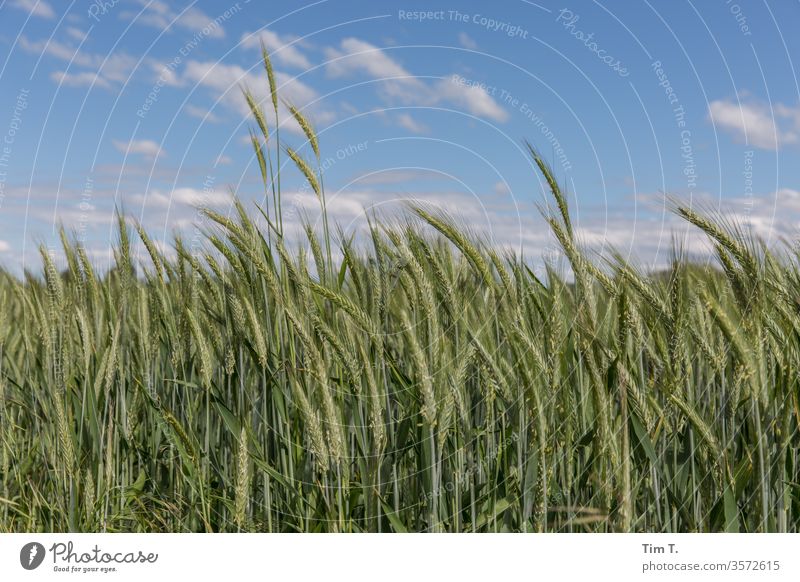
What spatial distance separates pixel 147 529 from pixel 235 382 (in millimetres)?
682

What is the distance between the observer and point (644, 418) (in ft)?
7.59

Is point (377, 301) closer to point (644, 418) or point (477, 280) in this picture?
point (477, 280)

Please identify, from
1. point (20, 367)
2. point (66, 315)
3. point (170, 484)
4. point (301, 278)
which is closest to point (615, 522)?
point (301, 278)

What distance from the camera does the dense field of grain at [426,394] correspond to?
219 cm

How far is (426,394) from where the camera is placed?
206 centimetres
